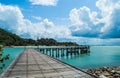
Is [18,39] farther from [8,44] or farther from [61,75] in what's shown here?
[61,75]

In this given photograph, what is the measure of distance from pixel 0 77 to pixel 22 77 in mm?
960

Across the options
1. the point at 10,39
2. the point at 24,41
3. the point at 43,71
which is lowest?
the point at 43,71

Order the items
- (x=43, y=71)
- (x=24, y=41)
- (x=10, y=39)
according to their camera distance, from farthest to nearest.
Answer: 1. (x=24, y=41)
2. (x=10, y=39)
3. (x=43, y=71)

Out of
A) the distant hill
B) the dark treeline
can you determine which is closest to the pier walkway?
the distant hill

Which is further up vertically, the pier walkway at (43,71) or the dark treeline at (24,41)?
the dark treeline at (24,41)

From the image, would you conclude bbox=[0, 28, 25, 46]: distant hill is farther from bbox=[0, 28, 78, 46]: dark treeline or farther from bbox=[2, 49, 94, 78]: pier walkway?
bbox=[2, 49, 94, 78]: pier walkway

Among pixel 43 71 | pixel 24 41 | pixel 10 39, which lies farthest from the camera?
pixel 24 41

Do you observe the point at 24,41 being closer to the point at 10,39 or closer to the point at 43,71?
the point at 10,39

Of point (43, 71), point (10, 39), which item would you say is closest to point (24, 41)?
point (10, 39)

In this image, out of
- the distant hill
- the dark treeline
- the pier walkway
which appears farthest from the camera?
the dark treeline

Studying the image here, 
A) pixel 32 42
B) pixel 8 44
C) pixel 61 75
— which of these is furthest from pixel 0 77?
pixel 32 42

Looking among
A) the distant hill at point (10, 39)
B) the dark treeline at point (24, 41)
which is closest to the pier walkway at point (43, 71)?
the distant hill at point (10, 39)

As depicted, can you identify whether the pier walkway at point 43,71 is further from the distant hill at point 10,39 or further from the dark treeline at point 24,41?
the dark treeline at point 24,41

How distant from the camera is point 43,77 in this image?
9805 mm
